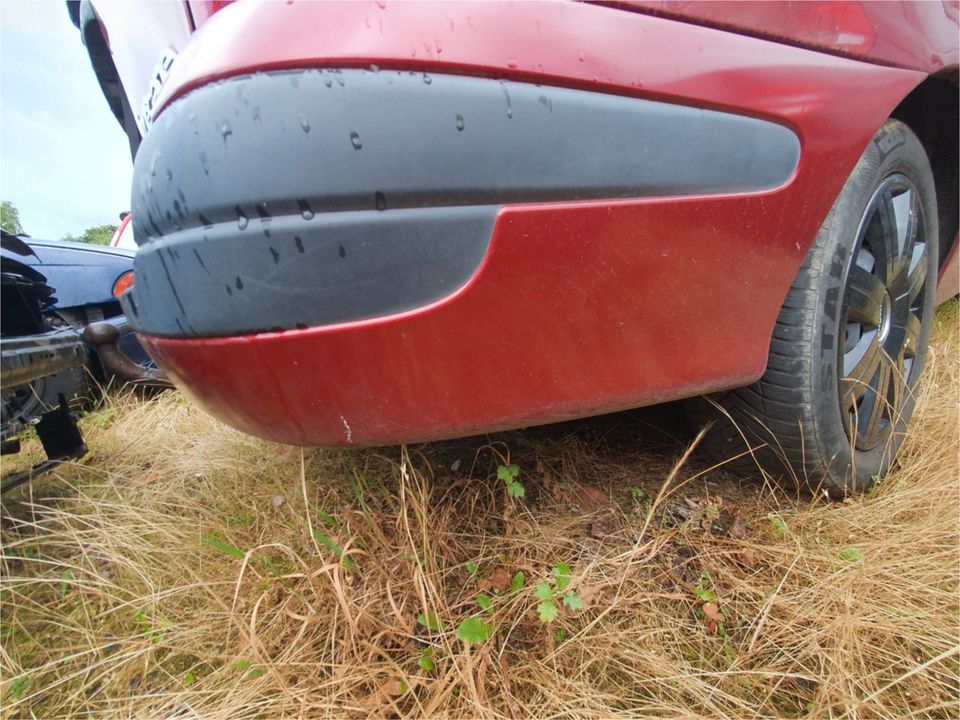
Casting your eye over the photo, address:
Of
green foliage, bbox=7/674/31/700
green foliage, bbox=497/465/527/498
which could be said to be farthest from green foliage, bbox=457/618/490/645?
green foliage, bbox=7/674/31/700

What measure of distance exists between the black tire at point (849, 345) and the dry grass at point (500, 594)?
0.13 meters

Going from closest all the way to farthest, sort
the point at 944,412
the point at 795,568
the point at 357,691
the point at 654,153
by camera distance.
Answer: the point at 654,153
the point at 357,691
the point at 795,568
the point at 944,412

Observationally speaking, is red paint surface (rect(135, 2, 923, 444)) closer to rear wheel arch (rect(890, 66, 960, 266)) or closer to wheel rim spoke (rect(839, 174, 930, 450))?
wheel rim spoke (rect(839, 174, 930, 450))

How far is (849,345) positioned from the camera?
3.65 feet

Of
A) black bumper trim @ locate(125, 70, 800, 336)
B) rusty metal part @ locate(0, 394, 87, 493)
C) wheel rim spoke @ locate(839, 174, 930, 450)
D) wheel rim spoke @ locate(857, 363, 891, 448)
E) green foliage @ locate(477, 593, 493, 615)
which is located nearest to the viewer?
black bumper trim @ locate(125, 70, 800, 336)

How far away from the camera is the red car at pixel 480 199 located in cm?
56

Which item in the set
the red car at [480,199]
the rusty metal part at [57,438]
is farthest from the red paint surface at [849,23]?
the rusty metal part at [57,438]

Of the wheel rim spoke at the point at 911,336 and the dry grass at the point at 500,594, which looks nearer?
the dry grass at the point at 500,594

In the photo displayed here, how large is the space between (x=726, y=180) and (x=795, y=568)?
78cm

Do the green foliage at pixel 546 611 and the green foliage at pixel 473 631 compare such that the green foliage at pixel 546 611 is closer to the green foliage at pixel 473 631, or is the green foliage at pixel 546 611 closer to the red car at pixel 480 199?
the green foliage at pixel 473 631

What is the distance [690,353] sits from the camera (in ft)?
2.64

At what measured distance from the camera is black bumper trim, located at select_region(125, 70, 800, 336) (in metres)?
0.55

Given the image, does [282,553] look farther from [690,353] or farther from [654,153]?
[654,153]

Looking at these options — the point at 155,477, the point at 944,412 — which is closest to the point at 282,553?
the point at 155,477
